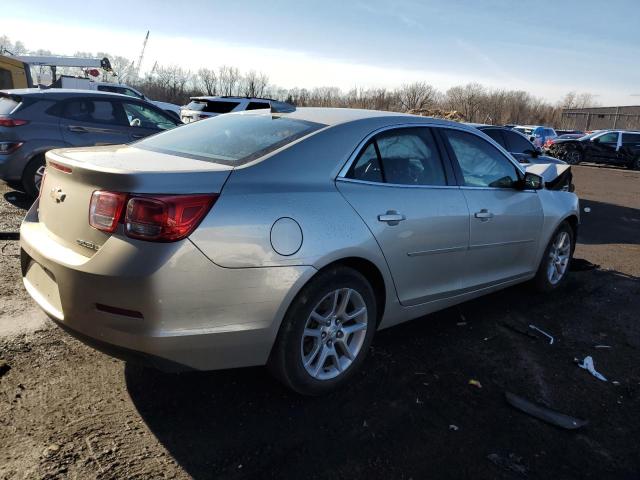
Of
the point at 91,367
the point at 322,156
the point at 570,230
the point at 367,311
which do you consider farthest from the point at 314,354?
the point at 570,230

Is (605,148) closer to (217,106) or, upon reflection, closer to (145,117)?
(217,106)

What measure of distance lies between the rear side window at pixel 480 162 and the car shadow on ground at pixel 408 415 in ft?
4.05

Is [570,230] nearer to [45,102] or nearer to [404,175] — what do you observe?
[404,175]

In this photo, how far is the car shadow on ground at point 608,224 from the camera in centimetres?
828

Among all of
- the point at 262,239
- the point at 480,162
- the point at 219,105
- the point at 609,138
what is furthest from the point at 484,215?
the point at 609,138

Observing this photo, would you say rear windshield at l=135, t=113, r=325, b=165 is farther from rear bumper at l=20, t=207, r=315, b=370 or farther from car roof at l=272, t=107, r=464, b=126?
rear bumper at l=20, t=207, r=315, b=370

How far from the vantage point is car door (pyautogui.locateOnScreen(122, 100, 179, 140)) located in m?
8.05

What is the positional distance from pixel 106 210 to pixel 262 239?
0.74 metres

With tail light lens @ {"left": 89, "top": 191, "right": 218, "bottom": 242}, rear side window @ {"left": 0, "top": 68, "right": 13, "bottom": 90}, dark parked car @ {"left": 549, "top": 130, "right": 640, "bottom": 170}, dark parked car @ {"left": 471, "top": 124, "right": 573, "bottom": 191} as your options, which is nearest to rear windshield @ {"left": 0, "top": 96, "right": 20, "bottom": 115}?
tail light lens @ {"left": 89, "top": 191, "right": 218, "bottom": 242}

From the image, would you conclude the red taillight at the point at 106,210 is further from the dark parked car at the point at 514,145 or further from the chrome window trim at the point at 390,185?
the dark parked car at the point at 514,145

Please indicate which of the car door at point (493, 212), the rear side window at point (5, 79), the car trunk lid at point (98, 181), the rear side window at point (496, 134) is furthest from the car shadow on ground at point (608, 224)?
the rear side window at point (5, 79)

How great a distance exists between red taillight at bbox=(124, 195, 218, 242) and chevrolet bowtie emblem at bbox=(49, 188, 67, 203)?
0.61 meters

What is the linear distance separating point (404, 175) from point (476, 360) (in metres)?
1.40

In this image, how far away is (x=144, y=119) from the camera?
326 inches
